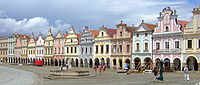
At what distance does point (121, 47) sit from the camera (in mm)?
→ 56594

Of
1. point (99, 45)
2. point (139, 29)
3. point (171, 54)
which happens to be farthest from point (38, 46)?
point (171, 54)

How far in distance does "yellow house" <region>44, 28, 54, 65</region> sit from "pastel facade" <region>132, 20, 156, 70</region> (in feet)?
107

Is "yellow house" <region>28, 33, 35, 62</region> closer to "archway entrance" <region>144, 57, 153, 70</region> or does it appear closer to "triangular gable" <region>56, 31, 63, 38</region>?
"triangular gable" <region>56, 31, 63, 38</region>

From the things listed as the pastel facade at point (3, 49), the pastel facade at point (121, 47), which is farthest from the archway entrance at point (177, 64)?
the pastel facade at point (3, 49)

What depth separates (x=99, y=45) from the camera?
61.8 metres

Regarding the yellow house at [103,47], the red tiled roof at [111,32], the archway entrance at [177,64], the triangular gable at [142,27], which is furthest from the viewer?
the red tiled roof at [111,32]

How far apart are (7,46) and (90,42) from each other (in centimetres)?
5468

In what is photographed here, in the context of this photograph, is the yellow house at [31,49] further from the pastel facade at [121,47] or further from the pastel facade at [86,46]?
the pastel facade at [121,47]

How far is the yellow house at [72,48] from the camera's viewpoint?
6944cm

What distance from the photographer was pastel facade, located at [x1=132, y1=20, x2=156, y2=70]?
165ft

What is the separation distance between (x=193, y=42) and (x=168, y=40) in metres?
4.54

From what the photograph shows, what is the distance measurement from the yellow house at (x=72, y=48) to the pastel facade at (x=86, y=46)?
6.37 feet

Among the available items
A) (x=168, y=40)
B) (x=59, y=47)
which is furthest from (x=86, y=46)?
(x=168, y=40)

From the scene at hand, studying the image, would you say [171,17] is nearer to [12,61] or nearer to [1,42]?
[12,61]
